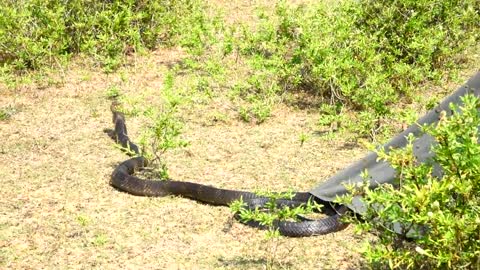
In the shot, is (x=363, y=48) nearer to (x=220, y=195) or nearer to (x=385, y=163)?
(x=385, y=163)

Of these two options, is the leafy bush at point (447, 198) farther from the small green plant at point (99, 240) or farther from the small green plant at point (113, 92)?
the small green plant at point (113, 92)

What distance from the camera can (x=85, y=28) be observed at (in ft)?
33.8

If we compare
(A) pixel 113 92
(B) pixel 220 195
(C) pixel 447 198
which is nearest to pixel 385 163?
(B) pixel 220 195

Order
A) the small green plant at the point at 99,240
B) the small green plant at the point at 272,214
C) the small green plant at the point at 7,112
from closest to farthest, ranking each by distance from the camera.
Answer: the small green plant at the point at 272,214 → the small green plant at the point at 99,240 → the small green plant at the point at 7,112

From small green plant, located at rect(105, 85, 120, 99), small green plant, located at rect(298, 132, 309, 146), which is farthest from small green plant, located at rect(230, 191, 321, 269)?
small green plant, located at rect(105, 85, 120, 99)

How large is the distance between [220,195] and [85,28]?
5048mm

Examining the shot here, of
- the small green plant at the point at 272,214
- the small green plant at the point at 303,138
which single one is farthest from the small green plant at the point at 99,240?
the small green plant at the point at 303,138

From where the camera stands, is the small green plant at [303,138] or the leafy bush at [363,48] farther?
the leafy bush at [363,48]

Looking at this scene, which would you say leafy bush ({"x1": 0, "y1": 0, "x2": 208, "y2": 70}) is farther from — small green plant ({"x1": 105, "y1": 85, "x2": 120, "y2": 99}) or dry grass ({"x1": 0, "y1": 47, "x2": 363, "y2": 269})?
small green plant ({"x1": 105, "y1": 85, "x2": 120, "y2": 99})

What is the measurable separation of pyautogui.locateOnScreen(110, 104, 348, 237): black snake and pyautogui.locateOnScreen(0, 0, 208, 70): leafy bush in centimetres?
346

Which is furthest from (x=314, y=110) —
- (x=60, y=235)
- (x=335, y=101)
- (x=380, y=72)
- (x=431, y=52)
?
(x=60, y=235)

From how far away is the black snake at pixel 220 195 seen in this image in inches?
218

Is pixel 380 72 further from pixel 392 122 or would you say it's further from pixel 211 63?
pixel 211 63

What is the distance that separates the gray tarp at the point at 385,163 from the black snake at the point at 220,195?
0.40ft
